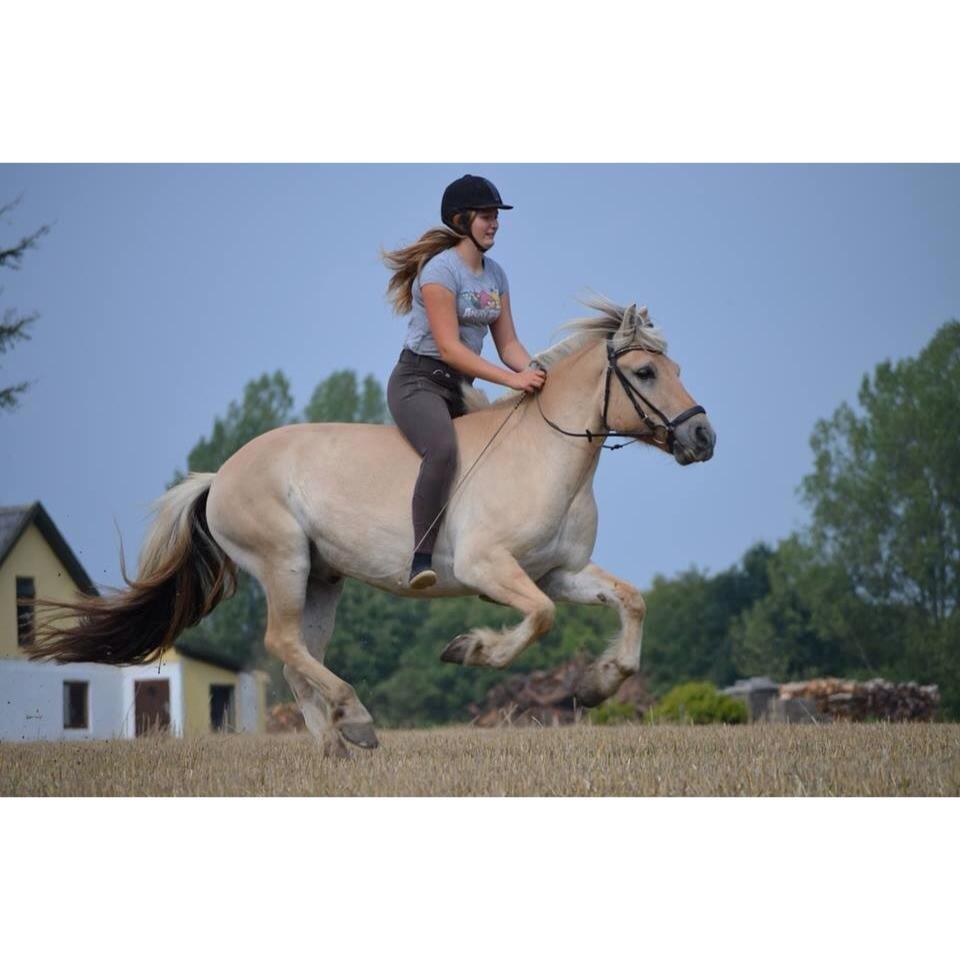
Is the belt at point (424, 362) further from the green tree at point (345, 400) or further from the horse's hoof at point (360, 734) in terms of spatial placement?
the green tree at point (345, 400)

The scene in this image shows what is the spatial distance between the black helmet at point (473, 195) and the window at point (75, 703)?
10.9m

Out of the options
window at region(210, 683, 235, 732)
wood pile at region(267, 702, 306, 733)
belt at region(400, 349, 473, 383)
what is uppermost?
belt at region(400, 349, 473, 383)

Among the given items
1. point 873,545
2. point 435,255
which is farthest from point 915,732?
point 873,545

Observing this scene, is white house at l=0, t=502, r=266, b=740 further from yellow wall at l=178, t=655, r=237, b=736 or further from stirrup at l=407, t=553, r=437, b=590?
stirrup at l=407, t=553, r=437, b=590

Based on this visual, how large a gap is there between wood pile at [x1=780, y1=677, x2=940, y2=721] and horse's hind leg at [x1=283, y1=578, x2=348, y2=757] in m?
12.2

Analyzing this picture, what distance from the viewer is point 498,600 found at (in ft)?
22.6

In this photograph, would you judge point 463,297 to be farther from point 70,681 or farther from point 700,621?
point 700,621

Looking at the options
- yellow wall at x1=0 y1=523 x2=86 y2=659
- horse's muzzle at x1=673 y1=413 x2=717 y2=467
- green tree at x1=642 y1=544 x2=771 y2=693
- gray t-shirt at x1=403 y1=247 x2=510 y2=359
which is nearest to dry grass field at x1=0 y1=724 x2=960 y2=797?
horse's muzzle at x1=673 y1=413 x2=717 y2=467

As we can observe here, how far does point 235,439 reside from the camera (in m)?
37.3

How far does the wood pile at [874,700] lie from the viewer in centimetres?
1947

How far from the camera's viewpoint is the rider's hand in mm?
7340

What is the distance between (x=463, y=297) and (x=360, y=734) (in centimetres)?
249

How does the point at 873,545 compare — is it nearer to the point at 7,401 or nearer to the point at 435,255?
the point at 7,401

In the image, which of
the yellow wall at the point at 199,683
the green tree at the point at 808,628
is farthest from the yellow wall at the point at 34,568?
the green tree at the point at 808,628
